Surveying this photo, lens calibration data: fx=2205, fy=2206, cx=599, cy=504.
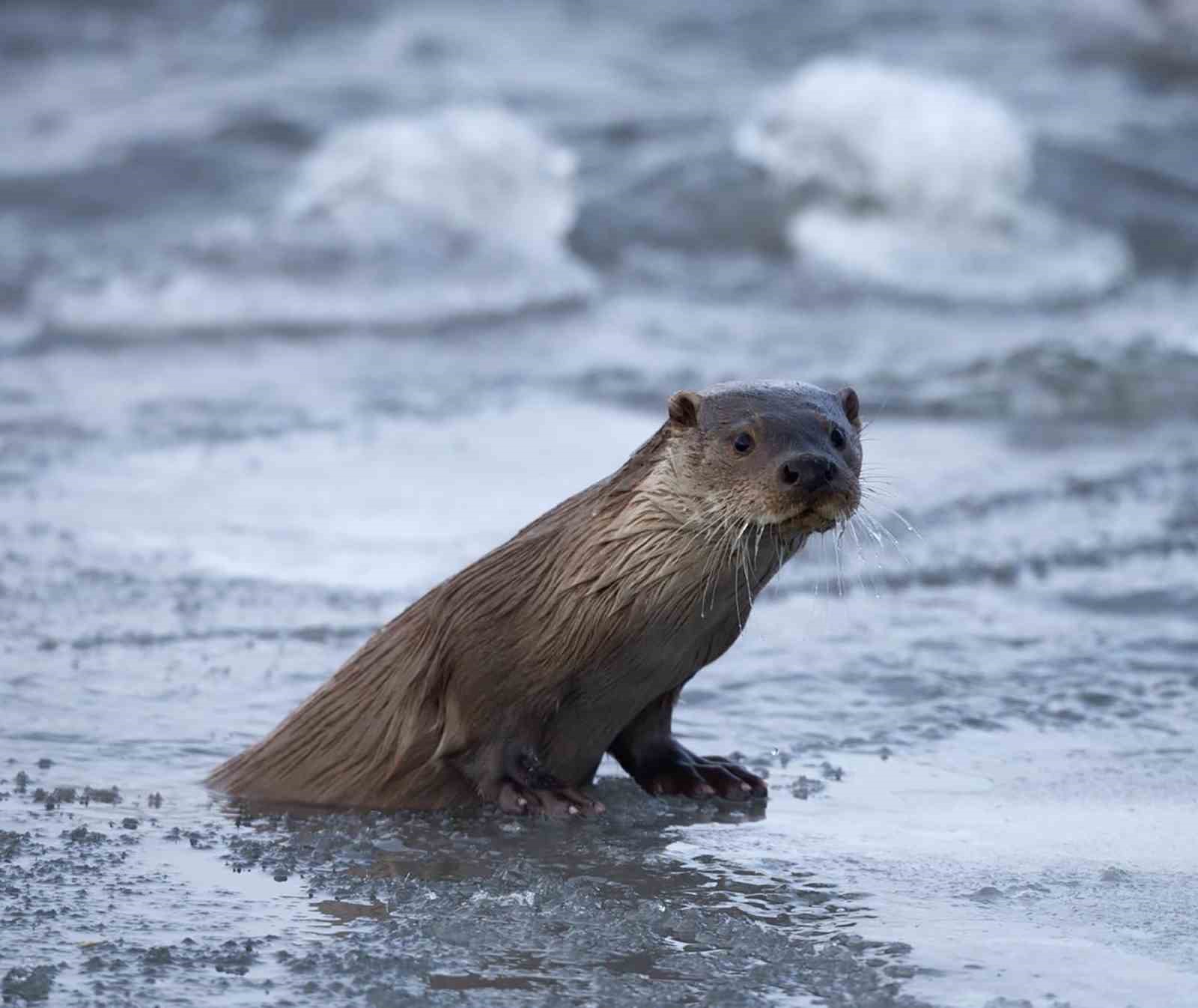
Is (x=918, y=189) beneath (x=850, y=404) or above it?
above

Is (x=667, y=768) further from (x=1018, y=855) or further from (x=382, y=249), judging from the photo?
(x=382, y=249)

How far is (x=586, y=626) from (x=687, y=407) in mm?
488

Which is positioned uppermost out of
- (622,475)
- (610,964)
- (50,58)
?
(50,58)

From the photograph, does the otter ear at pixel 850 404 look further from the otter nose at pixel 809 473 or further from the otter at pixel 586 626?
the otter nose at pixel 809 473

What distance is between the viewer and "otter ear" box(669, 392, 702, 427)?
4410 mm

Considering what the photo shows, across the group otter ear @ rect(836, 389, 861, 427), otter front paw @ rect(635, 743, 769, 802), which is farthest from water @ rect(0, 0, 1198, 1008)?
otter ear @ rect(836, 389, 861, 427)

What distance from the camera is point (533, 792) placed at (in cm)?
441

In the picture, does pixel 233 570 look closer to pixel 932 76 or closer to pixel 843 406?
pixel 843 406

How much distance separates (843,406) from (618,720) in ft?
2.61

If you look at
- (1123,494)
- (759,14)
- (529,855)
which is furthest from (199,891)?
(759,14)

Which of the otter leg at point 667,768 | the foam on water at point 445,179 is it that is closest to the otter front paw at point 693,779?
the otter leg at point 667,768

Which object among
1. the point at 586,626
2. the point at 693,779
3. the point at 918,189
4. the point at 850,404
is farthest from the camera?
the point at 918,189

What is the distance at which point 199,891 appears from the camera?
3.96 meters

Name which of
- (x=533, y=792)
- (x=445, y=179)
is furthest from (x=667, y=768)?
(x=445, y=179)
